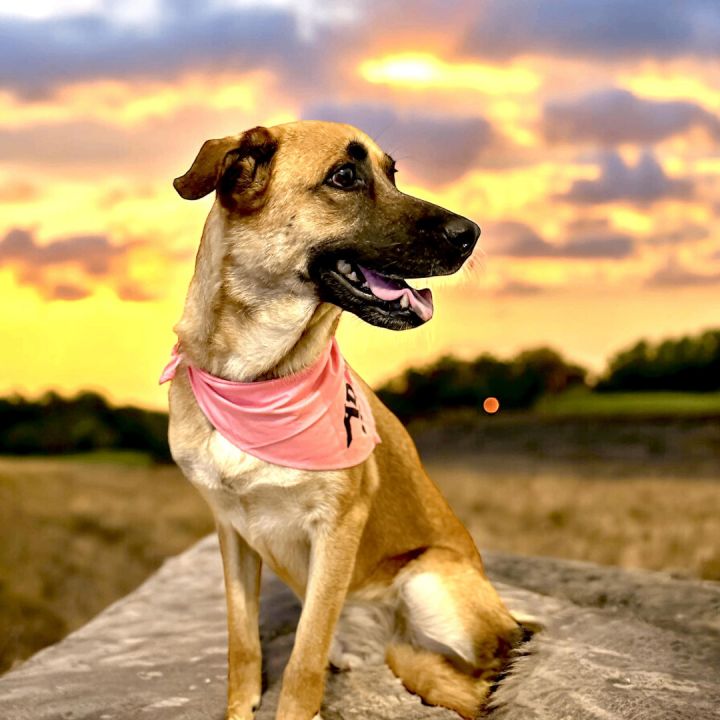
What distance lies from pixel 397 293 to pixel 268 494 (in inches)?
36.3

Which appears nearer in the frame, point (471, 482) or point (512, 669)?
point (512, 669)

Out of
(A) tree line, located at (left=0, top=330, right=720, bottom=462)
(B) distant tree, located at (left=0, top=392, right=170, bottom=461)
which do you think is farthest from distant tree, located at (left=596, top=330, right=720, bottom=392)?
(B) distant tree, located at (left=0, top=392, right=170, bottom=461)

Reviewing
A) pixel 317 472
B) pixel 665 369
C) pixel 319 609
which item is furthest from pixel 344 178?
pixel 665 369

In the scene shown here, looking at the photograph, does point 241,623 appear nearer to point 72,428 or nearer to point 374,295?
point 374,295

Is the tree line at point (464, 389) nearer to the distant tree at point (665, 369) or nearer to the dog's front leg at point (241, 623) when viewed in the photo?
the distant tree at point (665, 369)

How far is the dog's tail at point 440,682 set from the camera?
4.21 meters

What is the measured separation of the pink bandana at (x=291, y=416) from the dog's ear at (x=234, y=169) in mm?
717

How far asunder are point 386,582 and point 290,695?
63cm

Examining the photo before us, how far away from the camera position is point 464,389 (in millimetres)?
10992

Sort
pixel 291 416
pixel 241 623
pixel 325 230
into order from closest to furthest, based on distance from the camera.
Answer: pixel 325 230 < pixel 291 416 < pixel 241 623

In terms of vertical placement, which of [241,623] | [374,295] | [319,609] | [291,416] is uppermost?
[374,295]

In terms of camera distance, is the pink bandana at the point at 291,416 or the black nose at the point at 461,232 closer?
the black nose at the point at 461,232

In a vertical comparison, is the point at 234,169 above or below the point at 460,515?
above

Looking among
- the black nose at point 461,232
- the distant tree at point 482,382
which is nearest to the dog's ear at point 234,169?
the black nose at point 461,232
